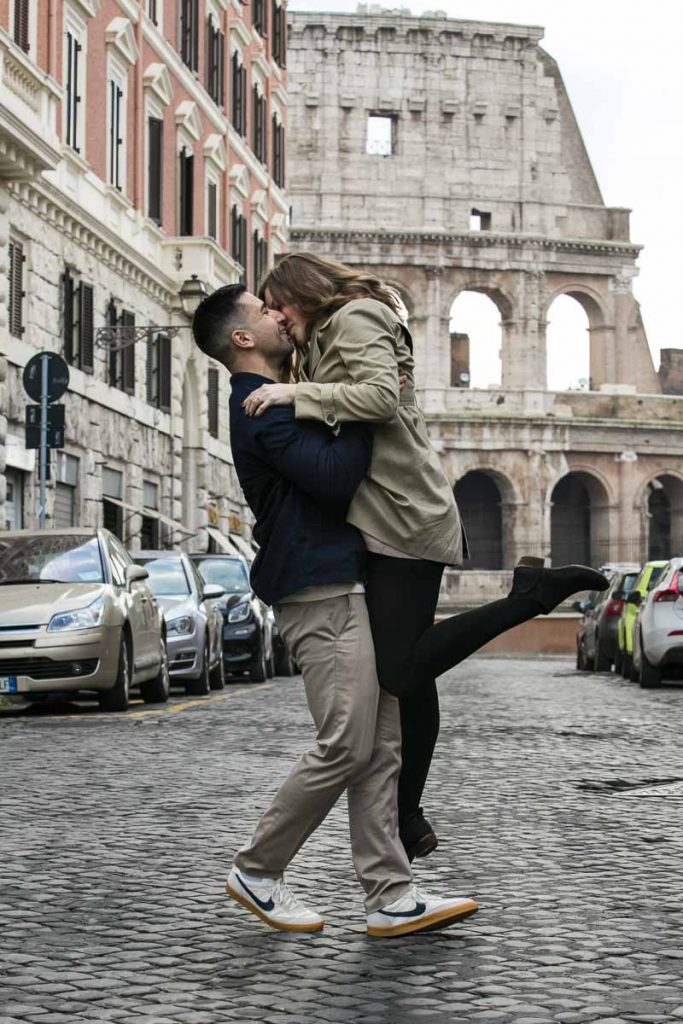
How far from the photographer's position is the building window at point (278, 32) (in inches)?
1855

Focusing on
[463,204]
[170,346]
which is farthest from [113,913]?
[463,204]

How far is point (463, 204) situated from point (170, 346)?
2761 centimetres

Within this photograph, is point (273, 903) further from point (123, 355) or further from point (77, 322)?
point (123, 355)

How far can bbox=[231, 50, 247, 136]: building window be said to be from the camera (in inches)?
1641

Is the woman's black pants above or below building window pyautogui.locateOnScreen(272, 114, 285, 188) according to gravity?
below

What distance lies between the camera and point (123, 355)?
1232 inches

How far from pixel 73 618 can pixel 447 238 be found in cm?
4693

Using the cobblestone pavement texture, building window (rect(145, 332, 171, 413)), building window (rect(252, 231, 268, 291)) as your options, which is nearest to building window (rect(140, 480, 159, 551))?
building window (rect(145, 332, 171, 413))

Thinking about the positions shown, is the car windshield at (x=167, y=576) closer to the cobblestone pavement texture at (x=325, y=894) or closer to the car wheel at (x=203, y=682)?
the car wheel at (x=203, y=682)

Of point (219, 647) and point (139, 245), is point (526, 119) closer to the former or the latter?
point (139, 245)

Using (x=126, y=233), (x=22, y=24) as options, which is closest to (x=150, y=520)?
(x=126, y=233)

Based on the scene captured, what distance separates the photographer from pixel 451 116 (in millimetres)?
60844

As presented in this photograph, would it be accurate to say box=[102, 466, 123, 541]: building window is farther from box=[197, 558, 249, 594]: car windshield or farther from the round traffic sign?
the round traffic sign

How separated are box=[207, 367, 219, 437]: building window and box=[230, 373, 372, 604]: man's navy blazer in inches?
1330
